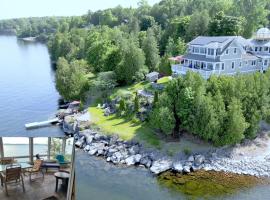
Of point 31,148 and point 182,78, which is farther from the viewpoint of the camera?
point 182,78

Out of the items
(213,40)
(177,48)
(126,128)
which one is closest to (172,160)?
(126,128)

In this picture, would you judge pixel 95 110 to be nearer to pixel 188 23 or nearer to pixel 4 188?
pixel 188 23

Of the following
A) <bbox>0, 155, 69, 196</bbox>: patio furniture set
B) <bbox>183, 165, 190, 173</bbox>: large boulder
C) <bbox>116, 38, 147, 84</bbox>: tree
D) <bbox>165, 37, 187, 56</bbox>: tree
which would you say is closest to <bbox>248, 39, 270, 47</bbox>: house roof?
<bbox>165, 37, 187, 56</bbox>: tree

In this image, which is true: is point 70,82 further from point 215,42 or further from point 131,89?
point 215,42

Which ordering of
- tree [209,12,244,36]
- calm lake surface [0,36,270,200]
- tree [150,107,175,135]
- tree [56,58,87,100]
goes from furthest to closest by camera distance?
1. tree [209,12,244,36]
2. tree [56,58,87,100]
3. tree [150,107,175,135]
4. calm lake surface [0,36,270,200]

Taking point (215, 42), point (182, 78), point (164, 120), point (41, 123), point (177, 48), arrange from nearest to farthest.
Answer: point (164, 120)
point (182, 78)
point (41, 123)
point (215, 42)
point (177, 48)

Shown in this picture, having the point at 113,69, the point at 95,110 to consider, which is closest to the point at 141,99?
the point at 95,110

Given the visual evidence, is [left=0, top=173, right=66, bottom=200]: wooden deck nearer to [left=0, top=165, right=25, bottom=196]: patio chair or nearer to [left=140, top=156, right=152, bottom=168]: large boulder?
[left=0, top=165, right=25, bottom=196]: patio chair
